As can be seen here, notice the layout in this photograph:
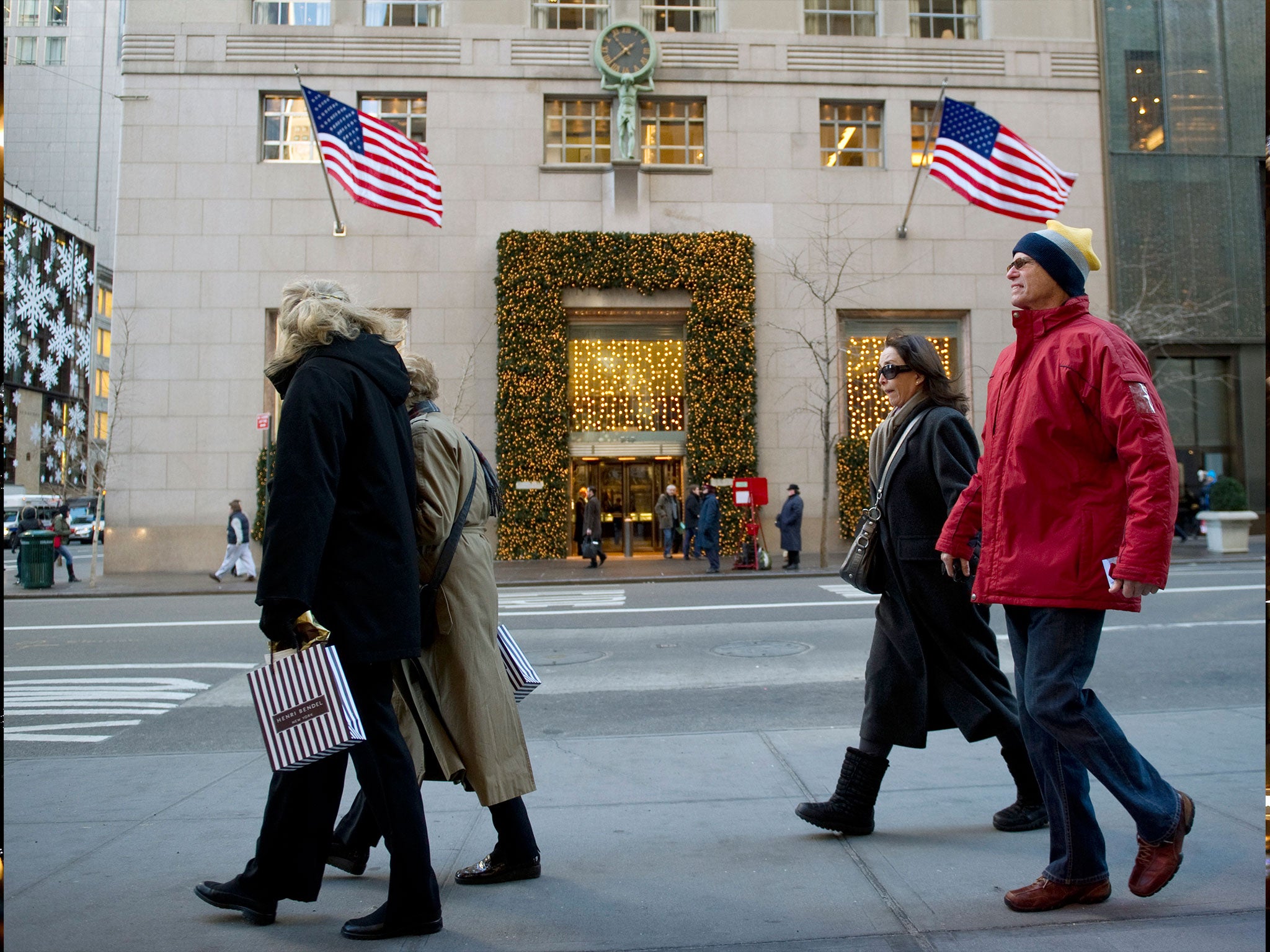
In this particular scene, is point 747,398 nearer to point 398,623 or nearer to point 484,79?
point 484,79

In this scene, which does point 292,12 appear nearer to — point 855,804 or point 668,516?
point 668,516

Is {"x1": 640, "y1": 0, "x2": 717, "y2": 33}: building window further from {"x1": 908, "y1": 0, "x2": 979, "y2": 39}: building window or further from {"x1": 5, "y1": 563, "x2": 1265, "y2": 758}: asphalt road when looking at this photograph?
{"x1": 5, "y1": 563, "x2": 1265, "y2": 758}: asphalt road

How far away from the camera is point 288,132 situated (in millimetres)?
23094

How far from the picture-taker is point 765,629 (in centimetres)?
1006

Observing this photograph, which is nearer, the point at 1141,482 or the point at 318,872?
the point at 1141,482

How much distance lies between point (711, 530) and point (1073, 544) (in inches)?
650

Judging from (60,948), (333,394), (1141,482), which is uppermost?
(333,394)

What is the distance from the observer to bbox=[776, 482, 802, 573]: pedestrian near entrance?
19938 mm

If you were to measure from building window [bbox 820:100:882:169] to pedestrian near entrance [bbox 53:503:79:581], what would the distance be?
1893 cm

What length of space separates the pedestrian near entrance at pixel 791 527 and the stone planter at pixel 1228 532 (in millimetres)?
9150

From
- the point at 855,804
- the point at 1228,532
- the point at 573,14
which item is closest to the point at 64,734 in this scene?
the point at 855,804

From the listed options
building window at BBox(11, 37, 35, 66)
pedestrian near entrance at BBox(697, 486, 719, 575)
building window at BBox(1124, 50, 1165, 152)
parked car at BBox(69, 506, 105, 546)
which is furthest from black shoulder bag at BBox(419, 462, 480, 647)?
parked car at BBox(69, 506, 105, 546)

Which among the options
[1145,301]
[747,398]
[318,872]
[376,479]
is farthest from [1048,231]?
[1145,301]

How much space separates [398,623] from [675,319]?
843 inches
